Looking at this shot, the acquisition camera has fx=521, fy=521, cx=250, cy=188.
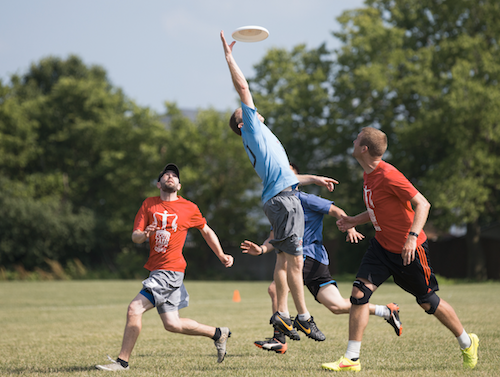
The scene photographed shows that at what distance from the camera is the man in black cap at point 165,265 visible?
5.04 metres

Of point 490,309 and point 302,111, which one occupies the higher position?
point 302,111

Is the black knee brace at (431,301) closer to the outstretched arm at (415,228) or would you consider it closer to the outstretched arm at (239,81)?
the outstretched arm at (415,228)

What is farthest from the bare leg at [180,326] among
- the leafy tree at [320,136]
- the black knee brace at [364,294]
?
the leafy tree at [320,136]

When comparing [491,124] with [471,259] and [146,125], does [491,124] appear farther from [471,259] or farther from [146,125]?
[146,125]

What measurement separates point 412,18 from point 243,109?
95.9ft

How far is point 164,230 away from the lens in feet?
17.2

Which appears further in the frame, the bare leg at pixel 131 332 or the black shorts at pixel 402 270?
the bare leg at pixel 131 332

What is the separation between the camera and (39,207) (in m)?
35.1

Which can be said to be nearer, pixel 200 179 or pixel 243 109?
pixel 243 109

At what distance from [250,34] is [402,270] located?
270 centimetres

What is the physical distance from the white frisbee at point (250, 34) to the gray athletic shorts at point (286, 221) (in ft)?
5.19

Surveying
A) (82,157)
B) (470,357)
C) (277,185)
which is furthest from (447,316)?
(82,157)

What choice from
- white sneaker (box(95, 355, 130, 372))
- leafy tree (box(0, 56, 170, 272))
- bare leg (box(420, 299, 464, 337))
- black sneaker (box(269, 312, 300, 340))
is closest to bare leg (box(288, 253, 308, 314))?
black sneaker (box(269, 312, 300, 340))

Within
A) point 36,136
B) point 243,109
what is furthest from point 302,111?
A: point 243,109
